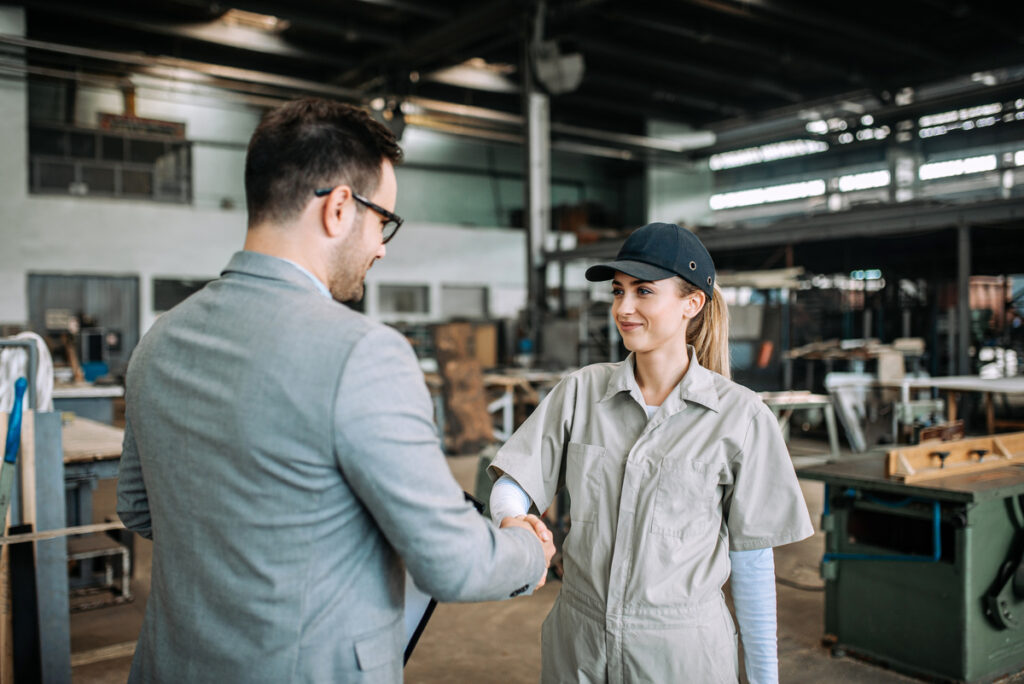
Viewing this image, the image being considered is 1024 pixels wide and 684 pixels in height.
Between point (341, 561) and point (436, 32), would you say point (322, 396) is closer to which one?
point (341, 561)

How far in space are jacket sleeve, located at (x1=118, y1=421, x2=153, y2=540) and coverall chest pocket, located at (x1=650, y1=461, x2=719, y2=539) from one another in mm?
960

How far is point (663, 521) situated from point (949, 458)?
7.23 ft

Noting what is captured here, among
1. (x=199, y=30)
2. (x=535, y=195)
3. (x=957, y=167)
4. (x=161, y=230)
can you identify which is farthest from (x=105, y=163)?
(x=957, y=167)

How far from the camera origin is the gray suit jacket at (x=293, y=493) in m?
1.00

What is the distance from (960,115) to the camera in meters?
13.4

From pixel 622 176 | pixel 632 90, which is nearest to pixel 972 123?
pixel 632 90

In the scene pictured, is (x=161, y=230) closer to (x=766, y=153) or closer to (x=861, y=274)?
(x=861, y=274)

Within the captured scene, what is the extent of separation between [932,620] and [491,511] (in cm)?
233

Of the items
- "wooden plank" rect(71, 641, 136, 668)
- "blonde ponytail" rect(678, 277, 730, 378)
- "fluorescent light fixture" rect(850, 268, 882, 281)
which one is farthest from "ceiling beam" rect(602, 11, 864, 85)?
"blonde ponytail" rect(678, 277, 730, 378)

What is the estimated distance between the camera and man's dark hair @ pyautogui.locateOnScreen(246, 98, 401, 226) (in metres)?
1.12

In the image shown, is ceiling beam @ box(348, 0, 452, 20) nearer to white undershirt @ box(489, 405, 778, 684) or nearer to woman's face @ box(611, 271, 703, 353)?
woman's face @ box(611, 271, 703, 353)

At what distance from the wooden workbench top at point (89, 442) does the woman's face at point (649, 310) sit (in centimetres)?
275

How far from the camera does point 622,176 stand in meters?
18.8

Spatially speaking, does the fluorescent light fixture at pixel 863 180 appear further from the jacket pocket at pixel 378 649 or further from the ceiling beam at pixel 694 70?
the jacket pocket at pixel 378 649
